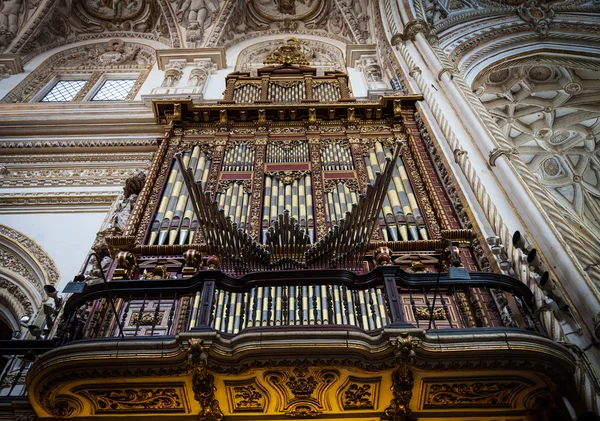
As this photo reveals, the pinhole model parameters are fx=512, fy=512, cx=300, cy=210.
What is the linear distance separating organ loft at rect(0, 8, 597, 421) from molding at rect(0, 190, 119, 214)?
0.66m

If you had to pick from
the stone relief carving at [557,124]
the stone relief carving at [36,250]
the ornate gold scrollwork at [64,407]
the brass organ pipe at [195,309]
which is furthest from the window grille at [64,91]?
the stone relief carving at [557,124]

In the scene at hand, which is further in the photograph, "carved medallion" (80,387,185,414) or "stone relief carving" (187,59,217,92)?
"stone relief carving" (187,59,217,92)

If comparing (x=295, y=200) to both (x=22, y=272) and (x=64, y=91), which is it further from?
(x=64, y=91)

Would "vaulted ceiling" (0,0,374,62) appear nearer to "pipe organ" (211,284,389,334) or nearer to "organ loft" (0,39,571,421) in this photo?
"organ loft" (0,39,571,421)

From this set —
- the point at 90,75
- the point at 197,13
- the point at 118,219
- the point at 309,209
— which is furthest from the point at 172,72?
the point at 309,209

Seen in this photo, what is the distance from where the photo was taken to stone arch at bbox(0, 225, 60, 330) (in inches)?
275

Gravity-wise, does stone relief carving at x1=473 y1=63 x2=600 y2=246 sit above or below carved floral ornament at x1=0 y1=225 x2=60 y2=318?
above

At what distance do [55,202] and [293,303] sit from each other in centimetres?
531

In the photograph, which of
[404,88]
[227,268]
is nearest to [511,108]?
[404,88]

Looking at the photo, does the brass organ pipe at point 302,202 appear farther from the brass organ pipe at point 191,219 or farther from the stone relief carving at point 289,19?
the stone relief carving at point 289,19

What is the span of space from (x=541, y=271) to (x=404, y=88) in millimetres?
5888

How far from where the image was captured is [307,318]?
16.3 ft

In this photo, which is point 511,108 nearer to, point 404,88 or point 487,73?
point 487,73

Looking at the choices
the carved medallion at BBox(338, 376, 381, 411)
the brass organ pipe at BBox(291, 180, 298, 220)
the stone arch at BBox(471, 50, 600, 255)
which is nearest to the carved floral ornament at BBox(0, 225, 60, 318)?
the brass organ pipe at BBox(291, 180, 298, 220)
